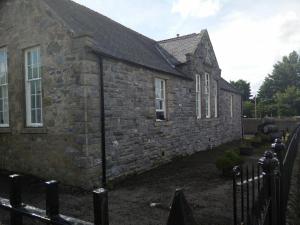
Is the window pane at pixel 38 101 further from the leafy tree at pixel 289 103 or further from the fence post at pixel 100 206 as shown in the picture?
the leafy tree at pixel 289 103

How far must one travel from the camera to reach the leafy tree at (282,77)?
68188 mm

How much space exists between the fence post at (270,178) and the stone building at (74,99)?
223 inches

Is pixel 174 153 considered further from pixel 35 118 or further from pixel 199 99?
pixel 35 118

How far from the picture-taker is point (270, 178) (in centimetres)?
339

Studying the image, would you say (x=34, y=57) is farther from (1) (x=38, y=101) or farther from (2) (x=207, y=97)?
(2) (x=207, y=97)

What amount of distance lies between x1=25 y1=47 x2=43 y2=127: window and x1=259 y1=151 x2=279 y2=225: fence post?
26.4ft

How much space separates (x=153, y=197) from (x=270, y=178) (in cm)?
451

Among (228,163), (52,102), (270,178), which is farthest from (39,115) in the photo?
(270,178)

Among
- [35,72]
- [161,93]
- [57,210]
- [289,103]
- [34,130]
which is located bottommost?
[57,210]

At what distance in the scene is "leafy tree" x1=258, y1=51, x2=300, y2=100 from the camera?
6819cm

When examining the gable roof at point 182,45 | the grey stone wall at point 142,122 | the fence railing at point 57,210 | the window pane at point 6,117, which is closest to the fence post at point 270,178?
the fence railing at point 57,210

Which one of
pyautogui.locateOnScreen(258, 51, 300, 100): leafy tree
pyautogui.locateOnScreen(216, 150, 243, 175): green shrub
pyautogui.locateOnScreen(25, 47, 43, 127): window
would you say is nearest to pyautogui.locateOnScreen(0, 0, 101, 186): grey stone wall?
pyautogui.locateOnScreen(25, 47, 43, 127): window

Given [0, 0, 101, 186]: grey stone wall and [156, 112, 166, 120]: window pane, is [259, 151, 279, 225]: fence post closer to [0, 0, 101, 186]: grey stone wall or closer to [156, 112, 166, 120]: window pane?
[0, 0, 101, 186]: grey stone wall

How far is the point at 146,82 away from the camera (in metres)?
11.2
